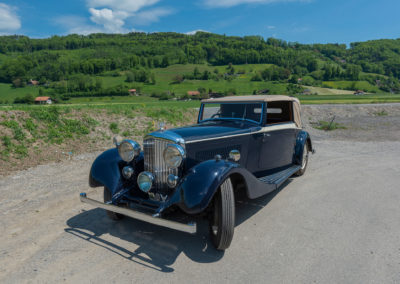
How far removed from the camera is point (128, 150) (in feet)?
12.7

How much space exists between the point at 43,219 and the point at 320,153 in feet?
26.7

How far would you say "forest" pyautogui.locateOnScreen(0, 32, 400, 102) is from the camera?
78.8 m

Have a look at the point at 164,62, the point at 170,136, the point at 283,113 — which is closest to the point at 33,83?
the point at 164,62

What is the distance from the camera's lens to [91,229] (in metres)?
3.77

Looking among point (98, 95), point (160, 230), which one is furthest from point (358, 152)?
point (98, 95)

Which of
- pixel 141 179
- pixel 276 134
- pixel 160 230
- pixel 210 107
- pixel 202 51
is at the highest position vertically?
pixel 202 51

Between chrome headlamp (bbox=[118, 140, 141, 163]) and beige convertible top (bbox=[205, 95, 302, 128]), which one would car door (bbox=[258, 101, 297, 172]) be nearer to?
beige convertible top (bbox=[205, 95, 302, 128])

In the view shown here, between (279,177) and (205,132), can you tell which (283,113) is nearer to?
(279,177)

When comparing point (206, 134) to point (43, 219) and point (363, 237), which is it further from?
point (43, 219)

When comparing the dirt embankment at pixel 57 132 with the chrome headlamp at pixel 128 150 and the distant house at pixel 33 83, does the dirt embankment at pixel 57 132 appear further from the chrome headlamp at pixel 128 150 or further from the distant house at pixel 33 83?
the distant house at pixel 33 83

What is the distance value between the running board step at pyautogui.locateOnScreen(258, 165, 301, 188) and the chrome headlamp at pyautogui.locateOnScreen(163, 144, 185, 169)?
1509 millimetres

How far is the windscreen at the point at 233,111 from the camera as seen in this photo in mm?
4688

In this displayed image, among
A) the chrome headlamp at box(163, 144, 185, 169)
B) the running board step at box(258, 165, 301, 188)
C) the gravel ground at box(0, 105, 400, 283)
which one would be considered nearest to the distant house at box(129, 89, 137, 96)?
the gravel ground at box(0, 105, 400, 283)

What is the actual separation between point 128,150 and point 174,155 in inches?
36.1
